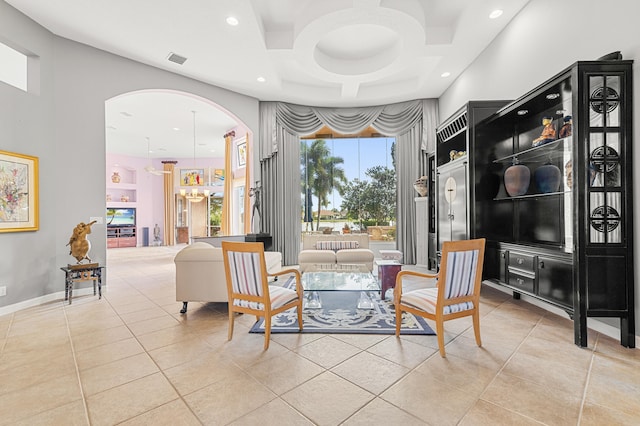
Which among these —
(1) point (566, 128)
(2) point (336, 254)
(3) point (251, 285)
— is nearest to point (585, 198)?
(1) point (566, 128)

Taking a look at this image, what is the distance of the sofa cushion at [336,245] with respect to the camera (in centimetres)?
572

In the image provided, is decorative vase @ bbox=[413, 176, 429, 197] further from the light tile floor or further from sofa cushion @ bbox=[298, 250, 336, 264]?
the light tile floor

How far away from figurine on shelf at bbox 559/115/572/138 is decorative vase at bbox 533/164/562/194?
0.40m

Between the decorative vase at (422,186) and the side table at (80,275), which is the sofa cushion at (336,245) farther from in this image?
the side table at (80,275)

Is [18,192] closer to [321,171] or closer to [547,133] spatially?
[321,171]

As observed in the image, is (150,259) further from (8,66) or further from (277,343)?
(277,343)

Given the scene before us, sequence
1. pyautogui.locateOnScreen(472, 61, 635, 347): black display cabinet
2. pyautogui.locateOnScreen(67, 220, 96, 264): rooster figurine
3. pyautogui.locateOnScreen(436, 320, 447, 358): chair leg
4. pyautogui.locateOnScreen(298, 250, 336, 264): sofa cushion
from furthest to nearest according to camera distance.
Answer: pyautogui.locateOnScreen(298, 250, 336, 264): sofa cushion → pyautogui.locateOnScreen(67, 220, 96, 264): rooster figurine → pyautogui.locateOnScreen(472, 61, 635, 347): black display cabinet → pyautogui.locateOnScreen(436, 320, 447, 358): chair leg

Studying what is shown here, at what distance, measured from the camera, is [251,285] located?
2541mm

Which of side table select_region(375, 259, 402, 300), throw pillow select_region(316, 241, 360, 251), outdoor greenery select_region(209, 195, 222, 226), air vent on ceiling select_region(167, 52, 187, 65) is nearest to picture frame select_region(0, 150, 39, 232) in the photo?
air vent on ceiling select_region(167, 52, 187, 65)

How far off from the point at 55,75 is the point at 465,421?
228 inches

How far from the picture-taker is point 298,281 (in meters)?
2.83

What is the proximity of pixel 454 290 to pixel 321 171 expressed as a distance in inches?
207

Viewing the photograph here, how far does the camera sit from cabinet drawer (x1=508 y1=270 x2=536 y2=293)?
301 cm

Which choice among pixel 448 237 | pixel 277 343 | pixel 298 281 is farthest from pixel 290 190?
pixel 277 343
